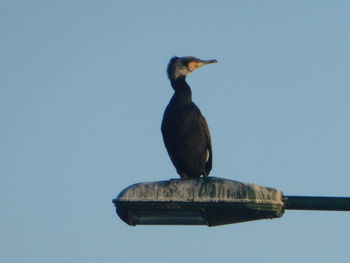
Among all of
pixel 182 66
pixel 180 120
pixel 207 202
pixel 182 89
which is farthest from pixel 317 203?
pixel 182 66

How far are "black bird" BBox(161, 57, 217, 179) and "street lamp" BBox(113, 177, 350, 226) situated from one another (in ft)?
14.4

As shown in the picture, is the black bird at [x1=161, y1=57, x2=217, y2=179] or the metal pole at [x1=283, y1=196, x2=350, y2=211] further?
the black bird at [x1=161, y1=57, x2=217, y2=179]

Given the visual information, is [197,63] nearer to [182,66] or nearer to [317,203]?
[182,66]

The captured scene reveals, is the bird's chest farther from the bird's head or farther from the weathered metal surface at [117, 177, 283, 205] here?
the weathered metal surface at [117, 177, 283, 205]

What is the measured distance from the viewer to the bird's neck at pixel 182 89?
8.56 m

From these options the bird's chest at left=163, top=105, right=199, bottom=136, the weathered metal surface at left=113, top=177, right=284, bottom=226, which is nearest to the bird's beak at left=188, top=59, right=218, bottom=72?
the bird's chest at left=163, top=105, right=199, bottom=136

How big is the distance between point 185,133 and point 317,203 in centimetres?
462

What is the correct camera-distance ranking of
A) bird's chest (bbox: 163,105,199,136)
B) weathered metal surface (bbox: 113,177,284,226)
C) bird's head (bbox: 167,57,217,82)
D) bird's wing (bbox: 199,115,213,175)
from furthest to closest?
bird's head (bbox: 167,57,217,82) → bird's wing (bbox: 199,115,213,175) → bird's chest (bbox: 163,105,199,136) → weathered metal surface (bbox: 113,177,284,226)

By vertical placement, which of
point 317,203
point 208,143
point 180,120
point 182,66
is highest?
point 182,66

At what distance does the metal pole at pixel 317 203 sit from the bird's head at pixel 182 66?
5071mm

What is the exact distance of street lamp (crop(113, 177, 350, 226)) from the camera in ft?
12.5

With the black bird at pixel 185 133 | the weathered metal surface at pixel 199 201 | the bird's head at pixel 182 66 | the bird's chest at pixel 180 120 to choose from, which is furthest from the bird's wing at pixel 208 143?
the weathered metal surface at pixel 199 201

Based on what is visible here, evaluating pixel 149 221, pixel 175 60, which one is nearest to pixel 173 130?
pixel 175 60

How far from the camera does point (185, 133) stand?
27.6 ft
